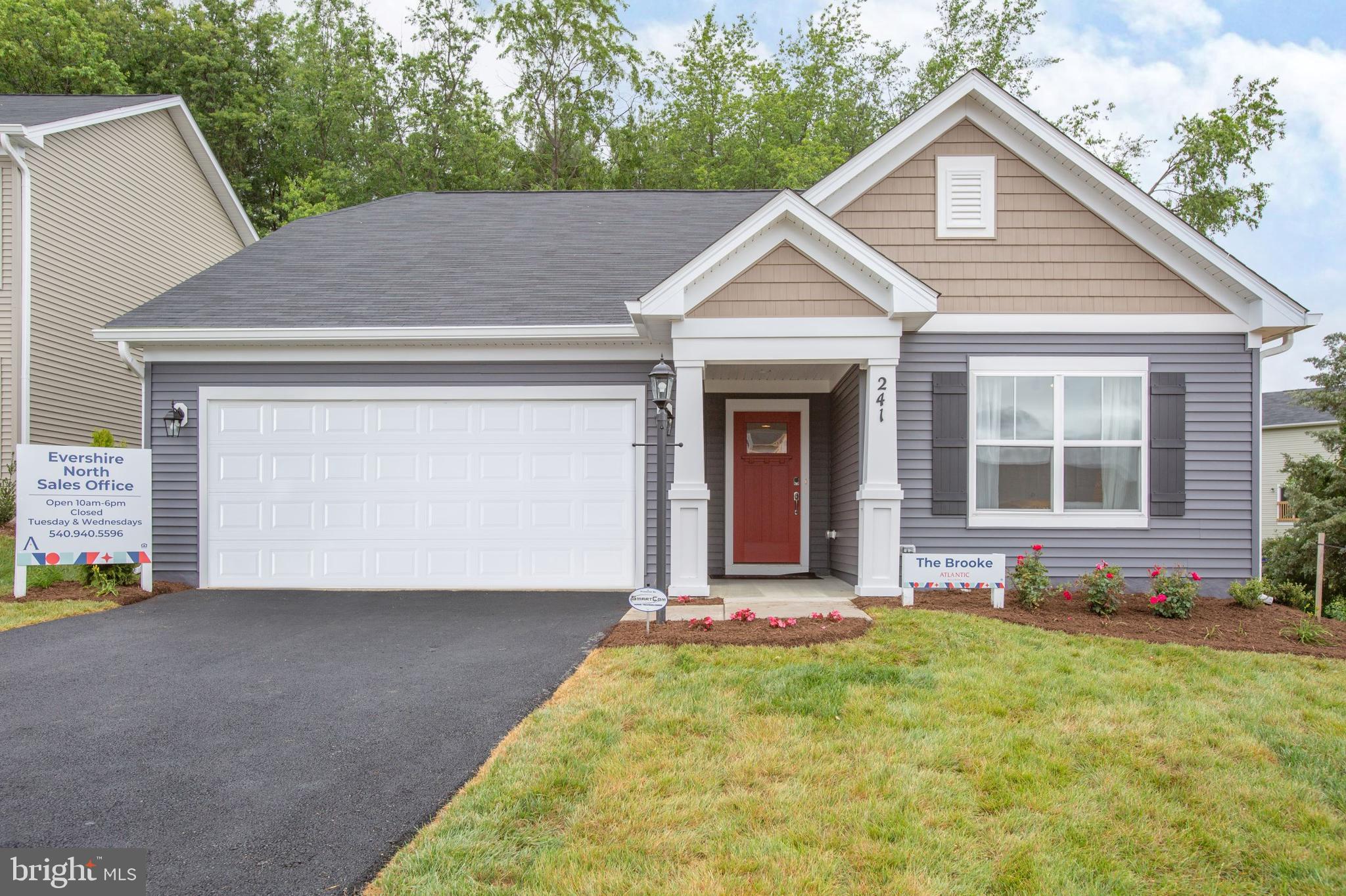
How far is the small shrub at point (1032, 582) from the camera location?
6672 millimetres

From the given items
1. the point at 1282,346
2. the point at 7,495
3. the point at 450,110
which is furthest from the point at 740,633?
the point at 450,110

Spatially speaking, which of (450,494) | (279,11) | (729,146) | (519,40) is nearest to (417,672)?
(450,494)

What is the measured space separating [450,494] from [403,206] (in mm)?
5755

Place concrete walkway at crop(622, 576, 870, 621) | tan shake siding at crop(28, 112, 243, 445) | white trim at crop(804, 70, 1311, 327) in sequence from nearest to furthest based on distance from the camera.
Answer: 1. concrete walkway at crop(622, 576, 870, 621)
2. white trim at crop(804, 70, 1311, 327)
3. tan shake siding at crop(28, 112, 243, 445)

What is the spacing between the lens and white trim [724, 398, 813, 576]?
9.37 meters

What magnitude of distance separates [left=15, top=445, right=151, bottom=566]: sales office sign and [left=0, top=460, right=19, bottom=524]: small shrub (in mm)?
3493

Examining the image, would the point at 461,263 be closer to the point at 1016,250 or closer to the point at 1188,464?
the point at 1016,250

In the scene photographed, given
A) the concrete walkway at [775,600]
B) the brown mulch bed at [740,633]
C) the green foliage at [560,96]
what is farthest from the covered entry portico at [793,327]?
the green foliage at [560,96]

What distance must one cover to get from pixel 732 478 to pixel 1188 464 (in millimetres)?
4790

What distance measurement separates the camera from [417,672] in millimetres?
4824

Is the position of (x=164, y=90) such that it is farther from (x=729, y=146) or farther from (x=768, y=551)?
(x=768, y=551)

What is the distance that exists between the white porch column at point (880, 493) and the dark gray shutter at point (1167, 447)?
2.67 m

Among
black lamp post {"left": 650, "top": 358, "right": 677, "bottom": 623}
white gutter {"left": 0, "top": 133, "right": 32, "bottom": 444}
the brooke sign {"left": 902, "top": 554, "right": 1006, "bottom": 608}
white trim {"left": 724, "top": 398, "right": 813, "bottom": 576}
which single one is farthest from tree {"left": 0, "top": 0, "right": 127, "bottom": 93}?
the brooke sign {"left": 902, "top": 554, "right": 1006, "bottom": 608}

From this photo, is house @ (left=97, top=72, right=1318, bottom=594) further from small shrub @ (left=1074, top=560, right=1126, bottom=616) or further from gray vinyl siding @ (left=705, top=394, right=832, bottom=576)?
small shrub @ (left=1074, top=560, right=1126, bottom=616)
